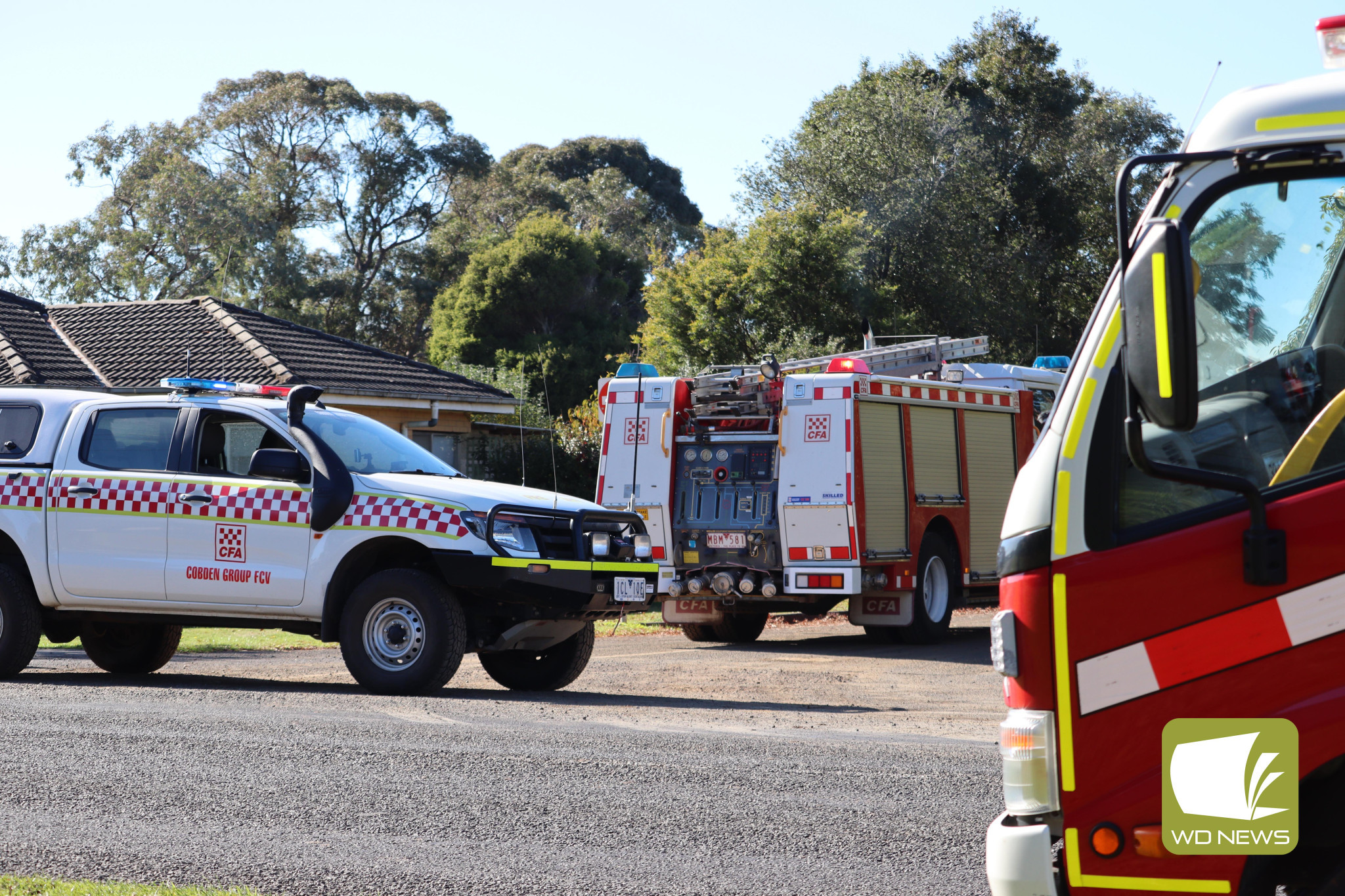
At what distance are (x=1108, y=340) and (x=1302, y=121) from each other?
669mm

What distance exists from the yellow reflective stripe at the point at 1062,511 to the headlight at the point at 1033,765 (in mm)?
414

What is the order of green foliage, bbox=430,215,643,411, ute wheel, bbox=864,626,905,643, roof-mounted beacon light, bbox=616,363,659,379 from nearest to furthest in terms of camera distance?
roof-mounted beacon light, bbox=616,363,659,379, ute wheel, bbox=864,626,905,643, green foliage, bbox=430,215,643,411

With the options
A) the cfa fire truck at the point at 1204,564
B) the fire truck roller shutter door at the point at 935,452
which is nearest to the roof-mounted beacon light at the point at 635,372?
the fire truck roller shutter door at the point at 935,452

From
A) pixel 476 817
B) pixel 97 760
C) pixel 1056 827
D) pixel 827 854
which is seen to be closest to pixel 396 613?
pixel 97 760

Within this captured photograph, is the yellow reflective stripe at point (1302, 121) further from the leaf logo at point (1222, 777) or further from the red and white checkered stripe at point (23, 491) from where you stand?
the red and white checkered stripe at point (23, 491)

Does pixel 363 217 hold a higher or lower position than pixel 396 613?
higher

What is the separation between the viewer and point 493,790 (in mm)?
6699

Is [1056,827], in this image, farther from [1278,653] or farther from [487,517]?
[487,517]

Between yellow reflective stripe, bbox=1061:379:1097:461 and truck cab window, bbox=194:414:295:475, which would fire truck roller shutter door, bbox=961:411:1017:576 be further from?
yellow reflective stripe, bbox=1061:379:1097:461

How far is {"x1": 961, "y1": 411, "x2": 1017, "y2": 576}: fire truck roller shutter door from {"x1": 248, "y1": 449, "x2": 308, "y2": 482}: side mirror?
8146 millimetres

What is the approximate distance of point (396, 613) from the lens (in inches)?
382

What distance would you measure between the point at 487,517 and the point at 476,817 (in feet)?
12.4

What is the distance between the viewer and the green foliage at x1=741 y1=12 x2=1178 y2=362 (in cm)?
3394

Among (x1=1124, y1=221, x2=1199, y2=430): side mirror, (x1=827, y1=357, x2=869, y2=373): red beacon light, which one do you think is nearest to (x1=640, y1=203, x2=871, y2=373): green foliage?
(x1=827, y1=357, x2=869, y2=373): red beacon light
